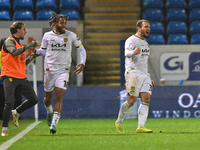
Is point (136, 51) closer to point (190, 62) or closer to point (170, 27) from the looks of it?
point (190, 62)

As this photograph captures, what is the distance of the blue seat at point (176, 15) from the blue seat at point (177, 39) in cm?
114

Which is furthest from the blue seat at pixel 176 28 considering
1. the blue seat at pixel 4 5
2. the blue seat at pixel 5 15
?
the blue seat at pixel 4 5

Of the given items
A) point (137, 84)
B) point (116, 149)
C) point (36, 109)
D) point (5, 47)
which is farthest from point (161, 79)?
point (116, 149)

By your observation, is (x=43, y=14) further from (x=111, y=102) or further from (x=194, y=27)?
(x=194, y=27)

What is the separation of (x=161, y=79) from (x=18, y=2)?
6.44 metres

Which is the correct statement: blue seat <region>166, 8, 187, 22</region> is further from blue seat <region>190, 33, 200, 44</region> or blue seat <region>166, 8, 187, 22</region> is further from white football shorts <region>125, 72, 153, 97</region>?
white football shorts <region>125, 72, 153, 97</region>

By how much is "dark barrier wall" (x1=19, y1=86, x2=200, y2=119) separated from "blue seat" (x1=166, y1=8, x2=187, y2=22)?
4497 mm

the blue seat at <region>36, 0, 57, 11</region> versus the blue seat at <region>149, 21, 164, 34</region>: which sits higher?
the blue seat at <region>36, 0, 57, 11</region>

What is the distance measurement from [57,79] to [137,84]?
1321 millimetres

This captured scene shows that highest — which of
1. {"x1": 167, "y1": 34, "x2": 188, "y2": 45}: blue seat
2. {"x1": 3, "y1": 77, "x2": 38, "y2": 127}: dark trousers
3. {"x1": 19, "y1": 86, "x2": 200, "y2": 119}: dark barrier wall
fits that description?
{"x1": 167, "y1": 34, "x2": 188, "y2": 45}: blue seat

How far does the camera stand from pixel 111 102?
37.0 ft

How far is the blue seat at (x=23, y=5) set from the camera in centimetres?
1506

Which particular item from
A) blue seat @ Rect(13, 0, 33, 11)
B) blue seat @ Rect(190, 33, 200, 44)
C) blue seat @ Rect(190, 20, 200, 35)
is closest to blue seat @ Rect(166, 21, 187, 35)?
blue seat @ Rect(190, 20, 200, 35)

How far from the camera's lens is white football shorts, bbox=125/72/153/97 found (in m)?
6.95
